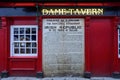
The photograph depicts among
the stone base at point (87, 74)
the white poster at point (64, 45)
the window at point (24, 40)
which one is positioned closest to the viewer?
the stone base at point (87, 74)

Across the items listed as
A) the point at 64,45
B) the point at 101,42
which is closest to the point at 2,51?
the point at 64,45

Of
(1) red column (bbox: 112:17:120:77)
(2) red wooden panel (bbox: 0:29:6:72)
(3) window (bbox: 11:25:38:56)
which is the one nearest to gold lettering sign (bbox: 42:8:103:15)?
(1) red column (bbox: 112:17:120:77)

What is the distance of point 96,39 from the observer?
1316 centimetres

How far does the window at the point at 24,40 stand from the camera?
13.3 metres

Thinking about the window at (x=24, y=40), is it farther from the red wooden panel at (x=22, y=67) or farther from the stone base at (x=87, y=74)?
the stone base at (x=87, y=74)

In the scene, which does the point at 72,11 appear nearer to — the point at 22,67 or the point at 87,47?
the point at 87,47

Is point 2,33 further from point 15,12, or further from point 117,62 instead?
point 117,62

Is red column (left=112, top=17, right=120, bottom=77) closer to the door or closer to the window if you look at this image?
the door

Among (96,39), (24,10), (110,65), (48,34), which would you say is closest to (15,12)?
(24,10)

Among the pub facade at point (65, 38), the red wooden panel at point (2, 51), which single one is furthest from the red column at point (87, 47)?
the red wooden panel at point (2, 51)

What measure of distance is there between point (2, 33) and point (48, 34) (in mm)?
1985

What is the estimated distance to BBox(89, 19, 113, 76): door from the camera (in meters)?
13.1

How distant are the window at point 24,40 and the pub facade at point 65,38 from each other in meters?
0.09

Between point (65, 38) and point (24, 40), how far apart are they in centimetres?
180
